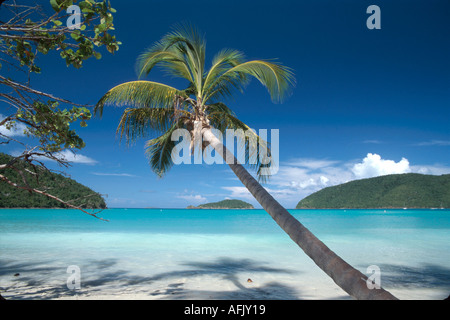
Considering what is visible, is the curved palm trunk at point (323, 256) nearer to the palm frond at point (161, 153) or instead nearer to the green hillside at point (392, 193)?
the palm frond at point (161, 153)

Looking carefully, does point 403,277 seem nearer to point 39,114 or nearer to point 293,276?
point 293,276

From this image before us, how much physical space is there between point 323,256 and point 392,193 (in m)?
69.6

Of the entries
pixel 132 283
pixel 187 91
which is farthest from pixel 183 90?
pixel 132 283

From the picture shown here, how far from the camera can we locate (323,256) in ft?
6.89

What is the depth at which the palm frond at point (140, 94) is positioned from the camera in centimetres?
511

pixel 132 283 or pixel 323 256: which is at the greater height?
pixel 323 256

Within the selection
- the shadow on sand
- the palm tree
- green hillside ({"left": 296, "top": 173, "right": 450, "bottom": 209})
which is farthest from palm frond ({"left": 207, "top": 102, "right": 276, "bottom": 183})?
green hillside ({"left": 296, "top": 173, "right": 450, "bottom": 209})

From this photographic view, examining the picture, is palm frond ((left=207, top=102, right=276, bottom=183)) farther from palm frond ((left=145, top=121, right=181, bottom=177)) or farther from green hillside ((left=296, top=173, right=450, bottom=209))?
green hillside ((left=296, top=173, right=450, bottom=209))

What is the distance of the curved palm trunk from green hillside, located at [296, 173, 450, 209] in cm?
5555

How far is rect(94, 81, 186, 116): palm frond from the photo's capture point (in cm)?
511

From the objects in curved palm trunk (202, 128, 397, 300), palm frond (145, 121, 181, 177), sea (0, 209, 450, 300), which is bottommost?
sea (0, 209, 450, 300)

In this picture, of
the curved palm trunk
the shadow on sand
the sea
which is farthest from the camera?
the sea

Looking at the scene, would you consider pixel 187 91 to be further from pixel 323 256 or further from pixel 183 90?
pixel 323 256
